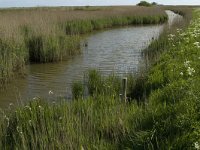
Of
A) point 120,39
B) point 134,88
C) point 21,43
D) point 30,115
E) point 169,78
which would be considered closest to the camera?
point 30,115

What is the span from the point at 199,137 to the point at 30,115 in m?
2.95

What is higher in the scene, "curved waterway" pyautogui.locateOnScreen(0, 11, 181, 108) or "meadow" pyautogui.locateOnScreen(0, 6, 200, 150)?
"meadow" pyautogui.locateOnScreen(0, 6, 200, 150)

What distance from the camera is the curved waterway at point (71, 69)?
11445 millimetres

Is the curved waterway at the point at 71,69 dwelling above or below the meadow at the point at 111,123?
below

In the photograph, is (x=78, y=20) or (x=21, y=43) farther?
(x=78, y=20)

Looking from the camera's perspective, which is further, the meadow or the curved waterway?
the curved waterway

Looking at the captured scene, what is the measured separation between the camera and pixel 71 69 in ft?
49.2

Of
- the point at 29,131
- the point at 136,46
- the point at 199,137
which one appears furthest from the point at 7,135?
the point at 136,46

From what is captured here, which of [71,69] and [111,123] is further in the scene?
[71,69]

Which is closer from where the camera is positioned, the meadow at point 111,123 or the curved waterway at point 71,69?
the meadow at point 111,123

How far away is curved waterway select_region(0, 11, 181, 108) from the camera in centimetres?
1145

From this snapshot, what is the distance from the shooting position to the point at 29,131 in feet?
19.6

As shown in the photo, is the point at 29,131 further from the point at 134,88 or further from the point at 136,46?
the point at 136,46

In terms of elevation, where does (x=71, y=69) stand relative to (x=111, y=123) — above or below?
below
